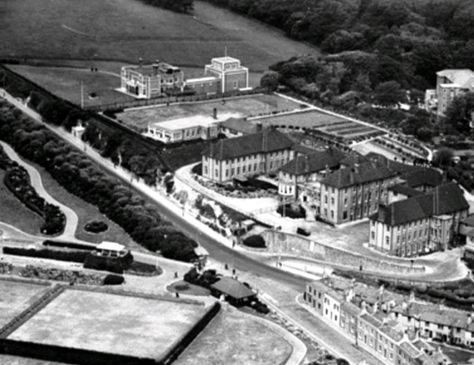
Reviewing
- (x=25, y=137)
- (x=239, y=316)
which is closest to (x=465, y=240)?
(x=239, y=316)

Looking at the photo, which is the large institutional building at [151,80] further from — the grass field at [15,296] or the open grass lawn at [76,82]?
the grass field at [15,296]

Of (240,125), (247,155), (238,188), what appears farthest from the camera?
(240,125)

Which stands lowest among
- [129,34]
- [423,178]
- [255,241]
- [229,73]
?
[255,241]

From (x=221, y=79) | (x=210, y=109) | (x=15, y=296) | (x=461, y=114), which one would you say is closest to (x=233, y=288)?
(x=15, y=296)

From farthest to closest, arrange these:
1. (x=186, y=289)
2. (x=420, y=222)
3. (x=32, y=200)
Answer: (x=32, y=200), (x=420, y=222), (x=186, y=289)

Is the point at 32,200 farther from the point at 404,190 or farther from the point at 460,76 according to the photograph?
the point at 460,76

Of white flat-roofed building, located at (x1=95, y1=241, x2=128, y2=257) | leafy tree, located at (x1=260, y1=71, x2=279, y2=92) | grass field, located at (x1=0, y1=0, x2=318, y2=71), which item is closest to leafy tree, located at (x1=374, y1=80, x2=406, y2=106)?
leafy tree, located at (x1=260, y1=71, x2=279, y2=92)

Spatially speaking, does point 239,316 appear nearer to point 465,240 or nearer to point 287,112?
point 465,240

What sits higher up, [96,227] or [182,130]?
[182,130]
